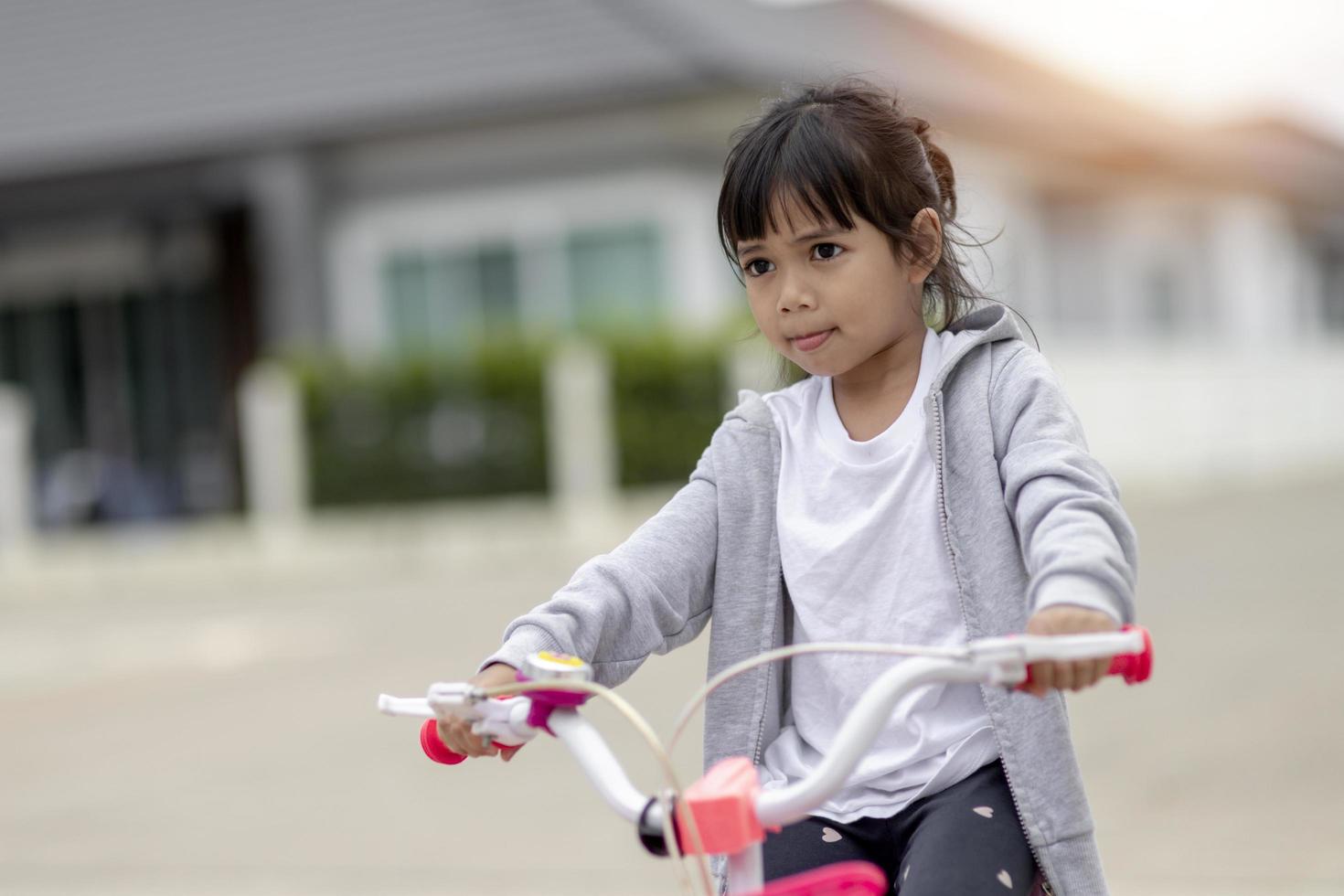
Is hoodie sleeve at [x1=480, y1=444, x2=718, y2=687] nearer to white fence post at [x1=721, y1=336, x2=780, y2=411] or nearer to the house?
white fence post at [x1=721, y1=336, x2=780, y2=411]

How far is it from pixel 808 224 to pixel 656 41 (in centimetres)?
1530

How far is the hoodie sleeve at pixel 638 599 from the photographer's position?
7.26 feet

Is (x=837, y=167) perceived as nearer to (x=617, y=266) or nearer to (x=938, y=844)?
(x=938, y=844)

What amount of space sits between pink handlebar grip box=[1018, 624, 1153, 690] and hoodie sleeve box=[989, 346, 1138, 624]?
5 cm

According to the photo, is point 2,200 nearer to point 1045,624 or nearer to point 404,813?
point 404,813

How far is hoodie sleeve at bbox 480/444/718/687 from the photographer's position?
221 cm

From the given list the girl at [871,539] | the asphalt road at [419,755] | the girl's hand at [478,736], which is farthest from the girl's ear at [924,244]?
the asphalt road at [419,755]

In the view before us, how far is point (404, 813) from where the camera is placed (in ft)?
19.8

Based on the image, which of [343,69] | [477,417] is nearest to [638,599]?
[477,417]

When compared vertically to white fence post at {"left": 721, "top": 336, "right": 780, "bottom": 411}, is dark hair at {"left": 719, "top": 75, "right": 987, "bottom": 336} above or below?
above

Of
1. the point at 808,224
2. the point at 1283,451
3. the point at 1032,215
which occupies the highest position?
the point at 1032,215

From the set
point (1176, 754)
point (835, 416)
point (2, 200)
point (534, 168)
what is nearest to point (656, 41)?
point (534, 168)

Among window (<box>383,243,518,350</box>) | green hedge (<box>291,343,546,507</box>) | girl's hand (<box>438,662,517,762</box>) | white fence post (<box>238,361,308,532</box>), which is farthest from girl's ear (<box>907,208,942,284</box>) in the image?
window (<box>383,243,518,350</box>)

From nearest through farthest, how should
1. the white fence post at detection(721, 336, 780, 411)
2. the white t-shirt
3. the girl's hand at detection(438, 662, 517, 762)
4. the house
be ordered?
the girl's hand at detection(438, 662, 517, 762), the white t-shirt, the white fence post at detection(721, 336, 780, 411), the house
